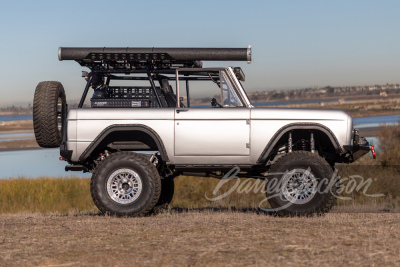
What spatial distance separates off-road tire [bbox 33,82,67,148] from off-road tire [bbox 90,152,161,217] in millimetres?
986

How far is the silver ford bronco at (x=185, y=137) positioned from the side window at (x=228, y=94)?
0.02 meters

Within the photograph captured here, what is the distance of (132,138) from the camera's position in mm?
10562

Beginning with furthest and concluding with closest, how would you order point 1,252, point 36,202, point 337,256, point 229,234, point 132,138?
Result: point 36,202
point 132,138
point 229,234
point 1,252
point 337,256

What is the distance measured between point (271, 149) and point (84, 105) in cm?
311

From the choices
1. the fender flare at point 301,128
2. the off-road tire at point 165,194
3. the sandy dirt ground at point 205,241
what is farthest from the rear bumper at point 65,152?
the fender flare at point 301,128

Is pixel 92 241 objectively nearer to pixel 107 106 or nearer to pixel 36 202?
pixel 107 106

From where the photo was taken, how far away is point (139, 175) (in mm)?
10078

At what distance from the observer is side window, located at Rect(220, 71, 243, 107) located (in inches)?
402

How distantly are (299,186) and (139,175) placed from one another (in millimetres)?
2443

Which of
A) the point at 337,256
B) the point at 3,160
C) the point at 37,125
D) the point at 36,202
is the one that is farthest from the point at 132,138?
the point at 3,160

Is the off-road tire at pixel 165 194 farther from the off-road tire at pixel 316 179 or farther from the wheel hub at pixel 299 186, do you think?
the wheel hub at pixel 299 186

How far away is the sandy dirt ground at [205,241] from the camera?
6.72 meters

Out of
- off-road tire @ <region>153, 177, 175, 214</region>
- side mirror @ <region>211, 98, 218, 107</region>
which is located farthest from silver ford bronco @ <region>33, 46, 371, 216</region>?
off-road tire @ <region>153, 177, 175, 214</region>

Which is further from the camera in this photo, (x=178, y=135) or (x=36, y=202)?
(x=36, y=202)
